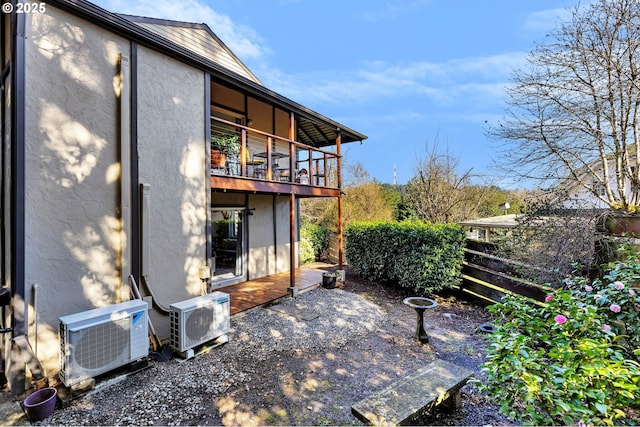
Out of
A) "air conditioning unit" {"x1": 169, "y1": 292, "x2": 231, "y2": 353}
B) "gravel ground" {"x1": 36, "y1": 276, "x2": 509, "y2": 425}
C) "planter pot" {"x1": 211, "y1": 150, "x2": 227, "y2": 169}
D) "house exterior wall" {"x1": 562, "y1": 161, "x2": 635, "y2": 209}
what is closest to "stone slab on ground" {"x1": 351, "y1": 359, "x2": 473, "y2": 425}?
"gravel ground" {"x1": 36, "y1": 276, "x2": 509, "y2": 425}

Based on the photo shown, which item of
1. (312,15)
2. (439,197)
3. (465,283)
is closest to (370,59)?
(312,15)

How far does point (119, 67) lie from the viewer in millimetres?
4512

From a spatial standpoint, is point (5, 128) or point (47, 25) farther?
point (5, 128)

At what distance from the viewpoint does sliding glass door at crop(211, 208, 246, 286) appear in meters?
8.59

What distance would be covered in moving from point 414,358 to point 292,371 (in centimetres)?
198

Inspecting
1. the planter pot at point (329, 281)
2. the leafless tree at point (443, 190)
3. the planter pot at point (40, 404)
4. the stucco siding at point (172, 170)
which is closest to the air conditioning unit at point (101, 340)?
the planter pot at point (40, 404)

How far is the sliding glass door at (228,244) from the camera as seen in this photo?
8.59 metres

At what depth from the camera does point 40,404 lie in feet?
10.2

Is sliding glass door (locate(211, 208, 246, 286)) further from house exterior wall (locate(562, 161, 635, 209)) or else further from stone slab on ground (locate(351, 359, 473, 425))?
house exterior wall (locate(562, 161, 635, 209))

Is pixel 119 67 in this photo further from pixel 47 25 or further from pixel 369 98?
pixel 369 98

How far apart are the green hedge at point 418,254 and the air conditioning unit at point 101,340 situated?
6094 millimetres

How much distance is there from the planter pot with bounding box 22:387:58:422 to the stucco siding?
170cm

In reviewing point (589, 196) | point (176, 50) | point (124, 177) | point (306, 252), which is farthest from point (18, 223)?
point (306, 252)

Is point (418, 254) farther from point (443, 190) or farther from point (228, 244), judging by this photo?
point (443, 190)
